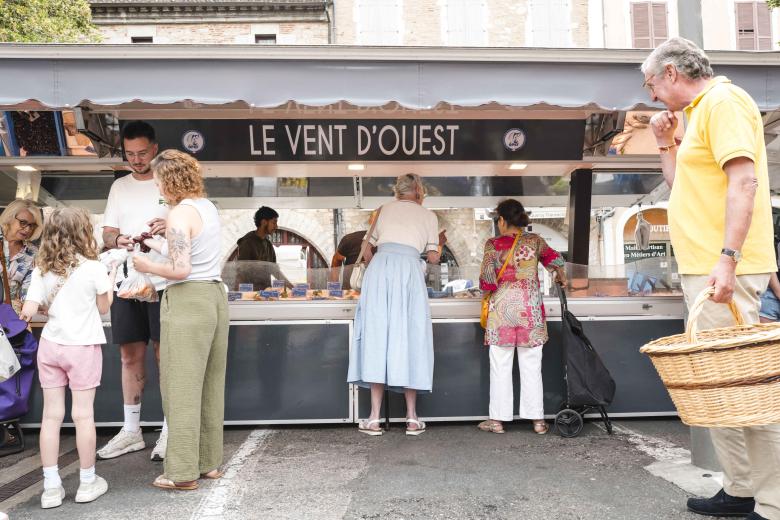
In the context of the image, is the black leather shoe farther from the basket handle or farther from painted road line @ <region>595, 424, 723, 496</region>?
the basket handle

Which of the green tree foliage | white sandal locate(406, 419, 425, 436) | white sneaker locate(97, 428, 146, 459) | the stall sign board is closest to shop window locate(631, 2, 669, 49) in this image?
the green tree foliage

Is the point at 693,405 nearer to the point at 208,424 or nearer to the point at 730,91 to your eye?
the point at 730,91

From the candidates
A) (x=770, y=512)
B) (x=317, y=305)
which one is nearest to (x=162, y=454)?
(x=317, y=305)

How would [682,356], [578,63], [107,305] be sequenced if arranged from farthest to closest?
1. [578,63]
2. [107,305]
3. [682,356]

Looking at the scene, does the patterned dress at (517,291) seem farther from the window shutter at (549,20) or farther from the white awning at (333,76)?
the window shutter at (549,20)

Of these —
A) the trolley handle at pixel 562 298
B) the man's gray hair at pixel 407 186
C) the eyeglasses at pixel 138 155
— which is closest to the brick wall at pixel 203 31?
the man's gray hair at pixel 407 186

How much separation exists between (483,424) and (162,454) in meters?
2.25

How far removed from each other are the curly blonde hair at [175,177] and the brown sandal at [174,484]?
1.46m

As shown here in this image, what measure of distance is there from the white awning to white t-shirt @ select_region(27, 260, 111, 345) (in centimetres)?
100

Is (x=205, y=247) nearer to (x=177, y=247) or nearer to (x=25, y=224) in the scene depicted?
(x=177, y=247)

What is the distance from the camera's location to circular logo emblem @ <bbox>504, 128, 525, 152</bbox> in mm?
5871

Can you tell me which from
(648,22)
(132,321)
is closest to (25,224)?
(132,321)

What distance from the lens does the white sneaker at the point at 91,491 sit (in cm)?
339

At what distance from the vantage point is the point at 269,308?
16.8 feet
